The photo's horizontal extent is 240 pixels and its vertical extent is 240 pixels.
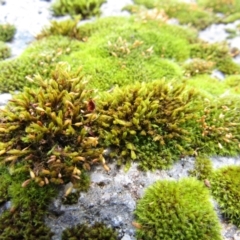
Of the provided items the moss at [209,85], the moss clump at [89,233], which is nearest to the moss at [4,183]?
the moss clump at [89,233]

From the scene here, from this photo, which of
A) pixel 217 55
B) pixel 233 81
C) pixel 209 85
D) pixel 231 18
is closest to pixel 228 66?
pixel 217 55

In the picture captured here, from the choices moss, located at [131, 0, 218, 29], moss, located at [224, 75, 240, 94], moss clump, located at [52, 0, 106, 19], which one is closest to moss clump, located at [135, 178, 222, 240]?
moss, located at [224, 75, 240, 94]

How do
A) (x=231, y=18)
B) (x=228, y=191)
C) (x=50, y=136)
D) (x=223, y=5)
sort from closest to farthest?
(x=50, y=136) → (x=228, y=191) → (x=231, y=18) → (x=223, y=5)

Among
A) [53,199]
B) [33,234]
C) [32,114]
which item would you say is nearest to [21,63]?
[32,114]

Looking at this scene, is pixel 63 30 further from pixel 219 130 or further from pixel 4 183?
pixel 219 130

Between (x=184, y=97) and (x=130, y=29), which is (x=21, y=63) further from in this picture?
(x=184, y=97)

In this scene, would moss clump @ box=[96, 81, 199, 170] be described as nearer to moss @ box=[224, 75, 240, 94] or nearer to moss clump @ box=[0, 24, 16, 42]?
moss @ box=[224, 75, 240, 94]

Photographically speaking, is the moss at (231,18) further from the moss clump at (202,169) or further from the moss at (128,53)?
the moss clump at (202,169)
